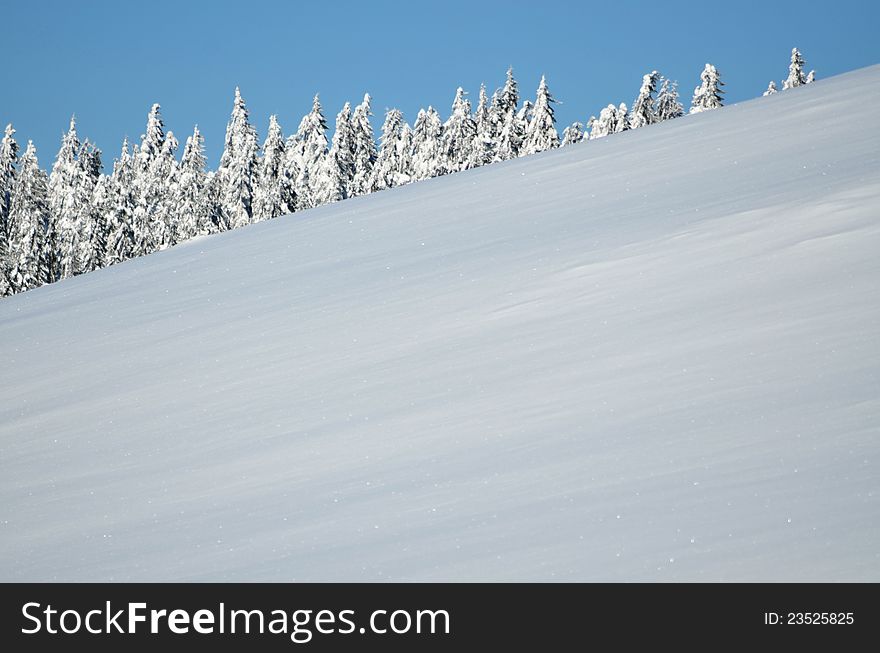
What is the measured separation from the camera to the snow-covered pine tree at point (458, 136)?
60.6 meters

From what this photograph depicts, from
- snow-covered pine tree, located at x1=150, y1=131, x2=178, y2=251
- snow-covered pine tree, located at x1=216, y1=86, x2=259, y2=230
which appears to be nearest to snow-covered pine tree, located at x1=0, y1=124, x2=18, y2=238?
snow-covered pine tree, located at x1=150, y1=131, x2=178, y2=251

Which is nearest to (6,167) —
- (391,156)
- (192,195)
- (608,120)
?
(192,195)

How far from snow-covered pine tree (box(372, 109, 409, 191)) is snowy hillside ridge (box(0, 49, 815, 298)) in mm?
141

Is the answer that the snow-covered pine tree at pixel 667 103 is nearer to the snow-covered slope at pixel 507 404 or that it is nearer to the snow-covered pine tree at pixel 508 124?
the snow-covered pine tree at pixel 508 124

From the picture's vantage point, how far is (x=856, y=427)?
3299 millimetres

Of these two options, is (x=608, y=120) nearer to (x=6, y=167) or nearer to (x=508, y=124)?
(x=508, y=124)

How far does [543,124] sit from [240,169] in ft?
63.7

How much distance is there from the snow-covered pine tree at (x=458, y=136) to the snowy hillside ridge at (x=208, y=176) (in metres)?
0.07

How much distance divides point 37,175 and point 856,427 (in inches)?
2345

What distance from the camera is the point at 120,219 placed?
180ft

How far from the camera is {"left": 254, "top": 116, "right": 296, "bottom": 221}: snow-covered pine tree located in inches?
2165

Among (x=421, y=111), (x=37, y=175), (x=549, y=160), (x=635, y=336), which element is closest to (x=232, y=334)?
(x=635, y=336)

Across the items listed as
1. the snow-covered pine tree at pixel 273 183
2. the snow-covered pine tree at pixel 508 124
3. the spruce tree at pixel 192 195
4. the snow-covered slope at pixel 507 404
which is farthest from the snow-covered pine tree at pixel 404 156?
the snow-covered slope at pixel 507 404
